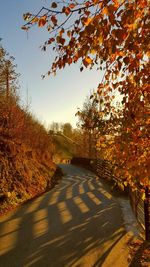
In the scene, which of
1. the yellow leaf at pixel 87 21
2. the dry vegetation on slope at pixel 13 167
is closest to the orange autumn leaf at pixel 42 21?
the yellow leaf at pixel 87 21

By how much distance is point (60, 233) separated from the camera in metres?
8.55

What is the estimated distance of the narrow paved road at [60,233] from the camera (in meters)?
6.72

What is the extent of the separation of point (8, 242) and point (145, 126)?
188 inches

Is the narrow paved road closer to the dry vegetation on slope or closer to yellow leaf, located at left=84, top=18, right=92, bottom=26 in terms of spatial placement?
the dry vegetation on slope

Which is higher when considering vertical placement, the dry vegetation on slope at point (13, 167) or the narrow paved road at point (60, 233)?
the dry vegetation on slope at point (13, 167)

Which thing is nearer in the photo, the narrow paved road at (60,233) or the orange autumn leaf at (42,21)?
the orange autumn leaf at (42,21)

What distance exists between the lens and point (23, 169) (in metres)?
15.4

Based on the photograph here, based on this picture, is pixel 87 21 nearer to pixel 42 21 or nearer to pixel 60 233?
pixel 42 21

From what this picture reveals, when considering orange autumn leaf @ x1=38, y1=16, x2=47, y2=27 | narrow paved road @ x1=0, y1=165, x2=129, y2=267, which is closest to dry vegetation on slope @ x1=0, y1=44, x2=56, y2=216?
narrow paved road @ x1=0, y1=165, x2=129, y2=267

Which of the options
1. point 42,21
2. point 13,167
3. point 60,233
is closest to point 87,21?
point 42,21

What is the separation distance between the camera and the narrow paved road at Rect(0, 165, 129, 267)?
6.72 metres

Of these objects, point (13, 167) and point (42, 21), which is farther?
point (13, 167)

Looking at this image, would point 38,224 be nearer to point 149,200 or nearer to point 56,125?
point 149,200

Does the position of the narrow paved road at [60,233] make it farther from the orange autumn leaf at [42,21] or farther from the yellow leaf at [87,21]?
the yellow leaf at [87,21]
